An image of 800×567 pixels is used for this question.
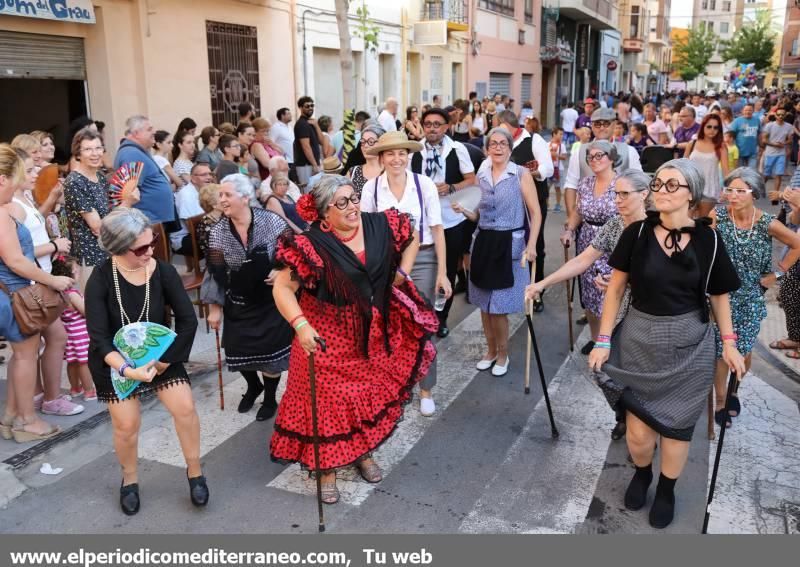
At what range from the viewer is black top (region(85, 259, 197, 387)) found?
3.65 meters

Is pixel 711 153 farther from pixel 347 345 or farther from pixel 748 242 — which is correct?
pixel 347 345

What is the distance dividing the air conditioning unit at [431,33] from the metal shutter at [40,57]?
1214cm

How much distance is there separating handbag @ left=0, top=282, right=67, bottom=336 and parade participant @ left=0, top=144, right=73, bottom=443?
32mm

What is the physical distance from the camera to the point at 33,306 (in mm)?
4531

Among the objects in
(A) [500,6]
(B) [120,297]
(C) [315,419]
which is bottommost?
(C) [315,419]

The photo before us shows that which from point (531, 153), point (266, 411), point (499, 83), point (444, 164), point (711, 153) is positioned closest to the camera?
point (266, 411)

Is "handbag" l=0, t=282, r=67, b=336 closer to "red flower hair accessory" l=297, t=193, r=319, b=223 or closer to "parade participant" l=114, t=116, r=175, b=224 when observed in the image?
"red flower hair accessory" l=297, t=193, r=319, b=223

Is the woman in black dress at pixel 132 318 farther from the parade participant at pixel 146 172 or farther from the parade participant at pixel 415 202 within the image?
the parade participant at pixel 146 172

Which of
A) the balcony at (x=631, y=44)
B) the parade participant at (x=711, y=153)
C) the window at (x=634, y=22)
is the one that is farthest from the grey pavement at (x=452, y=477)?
the window at (x=634, y=22)

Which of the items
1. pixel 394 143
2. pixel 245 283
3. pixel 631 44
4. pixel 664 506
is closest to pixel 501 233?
pixel 394 143

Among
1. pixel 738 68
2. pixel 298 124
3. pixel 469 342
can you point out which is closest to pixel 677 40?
pixel 738 68

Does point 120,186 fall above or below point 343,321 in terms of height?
above

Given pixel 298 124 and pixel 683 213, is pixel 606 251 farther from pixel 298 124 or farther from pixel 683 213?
pixel 298 124

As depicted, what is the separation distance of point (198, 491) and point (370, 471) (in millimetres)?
986
